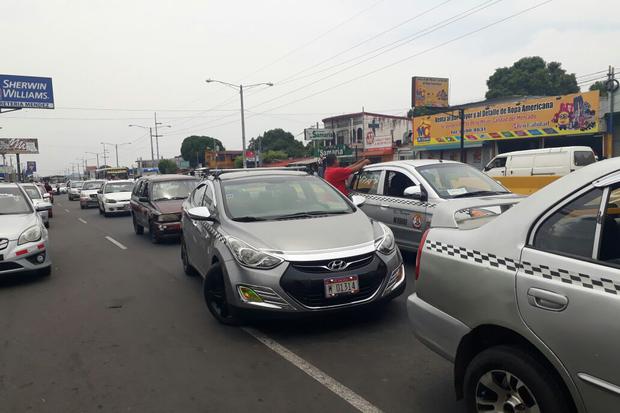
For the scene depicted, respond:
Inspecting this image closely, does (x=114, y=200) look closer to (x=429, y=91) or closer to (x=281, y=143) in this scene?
(x=429, y=91)

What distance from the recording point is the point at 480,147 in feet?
105

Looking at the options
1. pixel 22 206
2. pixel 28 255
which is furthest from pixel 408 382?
pixel 22 206

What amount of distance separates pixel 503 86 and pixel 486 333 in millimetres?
66189

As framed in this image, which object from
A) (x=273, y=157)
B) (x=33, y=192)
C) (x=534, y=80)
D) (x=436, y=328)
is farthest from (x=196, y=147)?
(x=436, y=328)

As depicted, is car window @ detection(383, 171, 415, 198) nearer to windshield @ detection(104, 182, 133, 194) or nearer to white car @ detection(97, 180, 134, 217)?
white car @ detection(97, 180, 134, 217)

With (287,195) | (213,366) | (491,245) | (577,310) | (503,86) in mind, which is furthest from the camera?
(503,86)

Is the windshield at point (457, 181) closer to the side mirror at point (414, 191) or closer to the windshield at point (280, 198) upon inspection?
the side mirror at point (414, 191)

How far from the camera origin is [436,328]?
3.01m

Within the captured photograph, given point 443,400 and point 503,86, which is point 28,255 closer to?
point 443,400

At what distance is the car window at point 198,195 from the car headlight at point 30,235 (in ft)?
7.83

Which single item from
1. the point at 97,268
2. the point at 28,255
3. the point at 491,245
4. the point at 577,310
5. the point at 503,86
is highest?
the point at 503,86

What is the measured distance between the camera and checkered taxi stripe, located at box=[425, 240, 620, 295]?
81.4 inches

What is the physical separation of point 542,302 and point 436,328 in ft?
2.80

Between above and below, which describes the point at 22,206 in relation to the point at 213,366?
above
